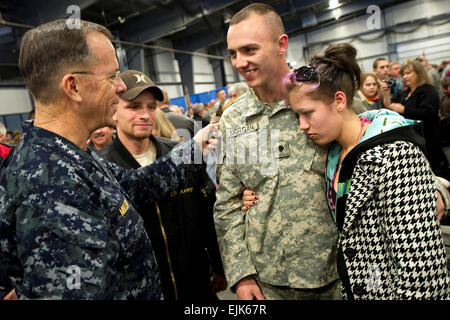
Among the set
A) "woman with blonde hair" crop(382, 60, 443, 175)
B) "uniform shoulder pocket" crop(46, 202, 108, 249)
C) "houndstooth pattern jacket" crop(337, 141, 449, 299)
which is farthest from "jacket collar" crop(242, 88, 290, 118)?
"woman with blonde hair" crop(382, 60, 443, 175)

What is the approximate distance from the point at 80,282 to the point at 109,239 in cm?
14

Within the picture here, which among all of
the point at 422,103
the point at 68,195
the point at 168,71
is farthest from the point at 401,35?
the point at 68,195

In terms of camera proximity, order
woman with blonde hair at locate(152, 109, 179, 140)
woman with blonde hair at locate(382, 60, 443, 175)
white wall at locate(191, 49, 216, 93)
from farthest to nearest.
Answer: white wall at locate(191, 49, 216, 93)
woman with blonde hair at locate(382, 60, 443, 175)
woman with blonde hair at locate(152, 109, 179, 140)

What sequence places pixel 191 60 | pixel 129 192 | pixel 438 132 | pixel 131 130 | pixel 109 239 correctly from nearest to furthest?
pixel 109 239, pixel 129 192, pixel 131 130, pixel 438 132, pixel 191 60

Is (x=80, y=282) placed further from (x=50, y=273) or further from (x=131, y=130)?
(x=131, y=130)

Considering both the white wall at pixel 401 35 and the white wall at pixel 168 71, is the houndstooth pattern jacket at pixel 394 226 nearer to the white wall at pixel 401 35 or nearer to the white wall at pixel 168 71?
the white wall at pixel 401 35

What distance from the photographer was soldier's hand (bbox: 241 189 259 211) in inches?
58.3

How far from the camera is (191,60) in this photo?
10953 millimetres

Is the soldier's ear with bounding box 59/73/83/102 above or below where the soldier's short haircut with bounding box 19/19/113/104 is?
below

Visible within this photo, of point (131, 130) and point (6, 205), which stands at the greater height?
point (131, 130)

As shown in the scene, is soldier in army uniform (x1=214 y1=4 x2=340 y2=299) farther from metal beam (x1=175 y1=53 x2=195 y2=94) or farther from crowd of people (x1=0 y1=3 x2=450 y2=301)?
metal beam (x1=175 y1=53 x2=195 y2=94)

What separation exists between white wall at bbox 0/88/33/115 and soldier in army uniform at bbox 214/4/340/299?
10629 mm

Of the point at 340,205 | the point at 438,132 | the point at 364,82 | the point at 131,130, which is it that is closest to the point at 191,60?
the point at 364,82

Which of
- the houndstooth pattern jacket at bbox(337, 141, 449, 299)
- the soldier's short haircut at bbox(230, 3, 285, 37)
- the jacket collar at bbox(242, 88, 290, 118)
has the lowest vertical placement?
the houndstooth pattern jacket at bbox(337, 141, 449, 299)
